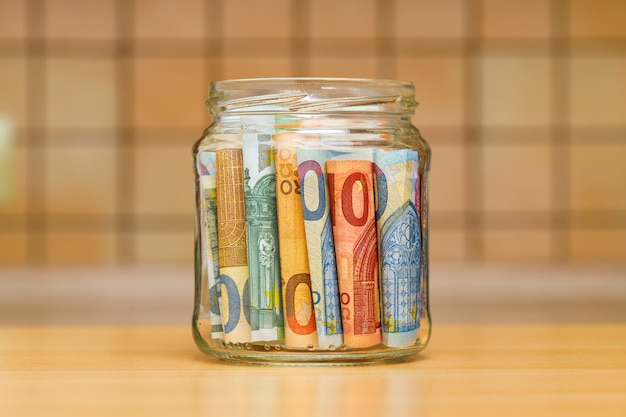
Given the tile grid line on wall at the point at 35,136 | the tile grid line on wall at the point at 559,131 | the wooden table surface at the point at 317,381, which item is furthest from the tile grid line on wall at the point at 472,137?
the wooden table surface at the point at 317,381

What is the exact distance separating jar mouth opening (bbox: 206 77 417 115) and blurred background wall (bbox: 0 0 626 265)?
5.98 ft

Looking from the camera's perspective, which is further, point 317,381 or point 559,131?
point 559,131

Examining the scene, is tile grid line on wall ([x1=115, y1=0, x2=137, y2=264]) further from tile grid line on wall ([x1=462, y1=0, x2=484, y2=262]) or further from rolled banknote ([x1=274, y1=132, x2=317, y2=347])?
rolled banknote ([x1=274, y1=132, x2=317, y2=347])

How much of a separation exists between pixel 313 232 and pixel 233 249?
0.06 m

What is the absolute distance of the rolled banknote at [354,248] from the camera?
0.62 metres

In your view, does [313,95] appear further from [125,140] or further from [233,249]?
[125,140]

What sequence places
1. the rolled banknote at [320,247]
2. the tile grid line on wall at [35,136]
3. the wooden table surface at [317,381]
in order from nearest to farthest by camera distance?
1. the wooden table surface at [317,381]
2. the rolled banknote at [320,247]
3. the tile grid line on wall at [35,136]

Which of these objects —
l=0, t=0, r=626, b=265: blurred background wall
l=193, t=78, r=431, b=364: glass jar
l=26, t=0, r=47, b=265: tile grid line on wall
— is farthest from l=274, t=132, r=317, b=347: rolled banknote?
l=26, t=0, r=47, b=265: tile grid line on wall

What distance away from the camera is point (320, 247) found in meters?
0.62

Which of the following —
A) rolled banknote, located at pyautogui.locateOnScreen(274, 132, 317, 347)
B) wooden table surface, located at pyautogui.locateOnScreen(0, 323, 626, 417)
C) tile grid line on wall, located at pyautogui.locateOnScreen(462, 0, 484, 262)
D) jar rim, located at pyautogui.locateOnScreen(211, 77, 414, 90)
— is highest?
tile grid line on wall, located at pyautogui.locateOnScreen(462, 0, 484, 262)

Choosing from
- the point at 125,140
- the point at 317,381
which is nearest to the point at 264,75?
the point at 125,140

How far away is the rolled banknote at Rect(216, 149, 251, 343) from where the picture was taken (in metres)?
0.63

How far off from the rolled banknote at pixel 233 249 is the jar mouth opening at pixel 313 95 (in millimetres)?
45

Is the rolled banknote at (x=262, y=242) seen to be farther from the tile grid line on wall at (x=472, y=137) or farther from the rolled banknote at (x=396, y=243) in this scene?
the tile grid line on wall at (x=472, y=137)
